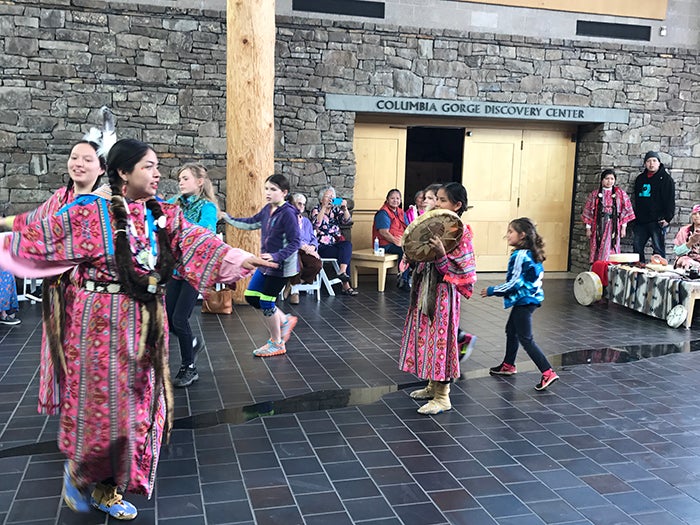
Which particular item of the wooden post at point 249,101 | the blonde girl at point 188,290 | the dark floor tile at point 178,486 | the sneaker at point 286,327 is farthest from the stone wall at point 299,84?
the dark floor tile at point 178,486

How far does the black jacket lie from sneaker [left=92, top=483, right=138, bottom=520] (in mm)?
8991

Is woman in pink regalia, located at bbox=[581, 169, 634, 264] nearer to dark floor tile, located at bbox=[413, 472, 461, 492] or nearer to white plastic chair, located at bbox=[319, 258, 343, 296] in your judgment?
white plastic chair, located at bbox=[319, 258, 343, 296]

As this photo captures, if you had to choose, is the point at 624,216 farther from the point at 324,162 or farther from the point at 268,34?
the point at 268,34

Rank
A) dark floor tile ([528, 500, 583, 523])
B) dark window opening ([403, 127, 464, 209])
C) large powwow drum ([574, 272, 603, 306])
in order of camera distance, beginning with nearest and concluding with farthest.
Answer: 1. dark floor tile ([528, 500, 583, 523])
2. large powwow drum ([574, 272, 603, 306])
3. dark window opening ([403, 127, 464, 209])

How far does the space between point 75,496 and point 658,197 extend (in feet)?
30.4

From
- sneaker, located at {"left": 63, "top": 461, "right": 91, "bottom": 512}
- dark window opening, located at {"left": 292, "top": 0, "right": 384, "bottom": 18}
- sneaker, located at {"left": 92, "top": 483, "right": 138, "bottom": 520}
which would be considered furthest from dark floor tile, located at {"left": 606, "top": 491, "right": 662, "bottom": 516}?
dark window opening, located at {"left": 292, "top": 0, "right": 384, "bottom": 18}

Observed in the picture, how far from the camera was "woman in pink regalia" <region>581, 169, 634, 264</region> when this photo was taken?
31.4 ft

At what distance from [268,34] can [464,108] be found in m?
3.34

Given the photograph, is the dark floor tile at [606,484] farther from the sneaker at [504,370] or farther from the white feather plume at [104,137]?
the white feather plume at [104,137]

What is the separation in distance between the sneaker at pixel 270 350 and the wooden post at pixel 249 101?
7.00 feet

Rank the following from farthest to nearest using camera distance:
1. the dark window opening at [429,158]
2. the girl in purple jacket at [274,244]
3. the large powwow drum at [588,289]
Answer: the dark window opening at [429,158], the large powwow drum at [588,289], the girl in purple jacket at [274,244]

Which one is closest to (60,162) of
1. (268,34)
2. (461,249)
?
(268,34)

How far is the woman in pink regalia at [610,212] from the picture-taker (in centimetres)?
958

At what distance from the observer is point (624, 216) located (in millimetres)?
9609
